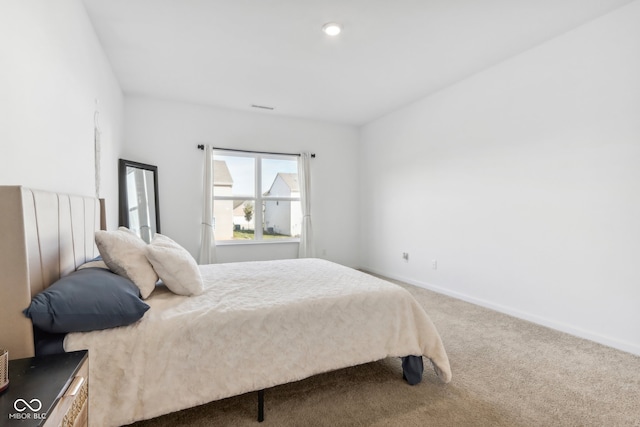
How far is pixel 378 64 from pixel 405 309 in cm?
258

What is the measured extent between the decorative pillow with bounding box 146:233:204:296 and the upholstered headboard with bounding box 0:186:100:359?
0.42 meters

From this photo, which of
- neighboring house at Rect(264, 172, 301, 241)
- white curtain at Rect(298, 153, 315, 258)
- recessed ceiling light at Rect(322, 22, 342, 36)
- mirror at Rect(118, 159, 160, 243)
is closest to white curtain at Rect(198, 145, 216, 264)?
mirror at Rect(118, 159, 160, 243)

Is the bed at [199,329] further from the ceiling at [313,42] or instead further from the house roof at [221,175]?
the house roof at [221,175]

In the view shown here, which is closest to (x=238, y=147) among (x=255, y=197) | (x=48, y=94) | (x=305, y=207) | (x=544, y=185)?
(x=255, y=197)

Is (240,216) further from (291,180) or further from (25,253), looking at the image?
(25,253)

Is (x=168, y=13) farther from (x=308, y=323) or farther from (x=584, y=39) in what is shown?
(x=584, y=39)

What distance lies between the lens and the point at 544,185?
2953 mm

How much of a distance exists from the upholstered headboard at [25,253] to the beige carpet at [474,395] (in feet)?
2.66

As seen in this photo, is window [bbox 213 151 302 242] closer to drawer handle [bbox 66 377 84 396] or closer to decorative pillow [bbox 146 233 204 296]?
decorative pillow [bbox 146 233 204 296]

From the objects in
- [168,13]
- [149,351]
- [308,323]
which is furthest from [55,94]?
[308,323]

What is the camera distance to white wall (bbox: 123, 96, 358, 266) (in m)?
4.32

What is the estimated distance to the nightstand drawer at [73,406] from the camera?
2.56 feet

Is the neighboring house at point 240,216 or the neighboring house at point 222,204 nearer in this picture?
the neighboring house at point 222,204

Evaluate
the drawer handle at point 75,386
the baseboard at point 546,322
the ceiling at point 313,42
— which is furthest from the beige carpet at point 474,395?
the ceiling at point 313,42
